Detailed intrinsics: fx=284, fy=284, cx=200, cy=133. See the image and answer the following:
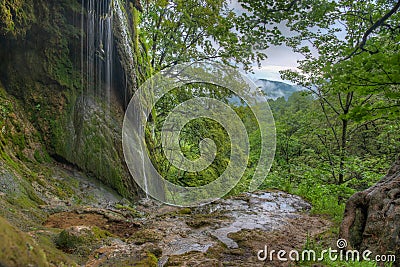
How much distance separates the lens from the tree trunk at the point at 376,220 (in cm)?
344

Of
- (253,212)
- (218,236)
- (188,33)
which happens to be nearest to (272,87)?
(188,33)

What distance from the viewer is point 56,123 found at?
7.27 metres

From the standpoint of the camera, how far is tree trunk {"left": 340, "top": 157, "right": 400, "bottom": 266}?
3.44 meters

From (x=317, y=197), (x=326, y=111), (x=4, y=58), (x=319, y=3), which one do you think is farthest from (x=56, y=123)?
(x=326, y=111)

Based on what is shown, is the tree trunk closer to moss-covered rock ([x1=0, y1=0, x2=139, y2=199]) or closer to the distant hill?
moss-covered rock ([x1=0, y1=0, x2=139, y2=199])

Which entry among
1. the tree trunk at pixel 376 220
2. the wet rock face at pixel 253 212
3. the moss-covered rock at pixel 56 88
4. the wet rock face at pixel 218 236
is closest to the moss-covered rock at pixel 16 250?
the wet rock face at pixel 218 236

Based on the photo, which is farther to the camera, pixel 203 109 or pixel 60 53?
pixel 203 109

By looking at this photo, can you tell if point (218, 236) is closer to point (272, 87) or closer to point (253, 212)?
point (253, 212)

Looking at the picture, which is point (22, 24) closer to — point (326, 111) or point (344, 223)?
point (344, 223)

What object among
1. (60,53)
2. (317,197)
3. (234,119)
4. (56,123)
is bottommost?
(317,197)

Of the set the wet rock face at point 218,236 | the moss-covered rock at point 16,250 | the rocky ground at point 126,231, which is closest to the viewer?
the moss-covered rock at point 16,250

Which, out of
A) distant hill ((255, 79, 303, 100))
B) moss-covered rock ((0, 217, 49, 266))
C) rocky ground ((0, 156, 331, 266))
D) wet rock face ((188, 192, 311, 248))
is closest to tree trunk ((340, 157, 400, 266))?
rocky ground ((0, 156, 331, 266))

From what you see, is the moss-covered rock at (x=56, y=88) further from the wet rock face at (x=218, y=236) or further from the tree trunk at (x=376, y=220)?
the tree trunk at (x=376, y=220)

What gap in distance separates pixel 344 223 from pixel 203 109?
10062 mm
